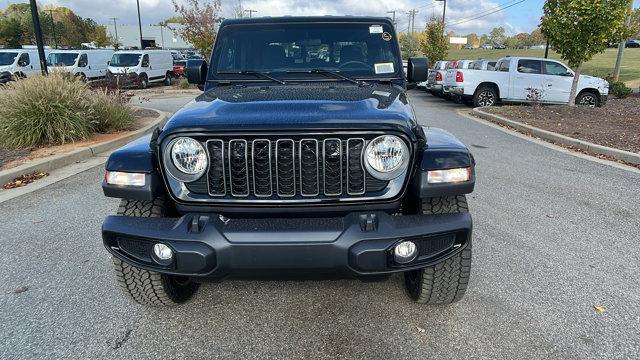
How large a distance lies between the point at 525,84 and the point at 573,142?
21.7 feet

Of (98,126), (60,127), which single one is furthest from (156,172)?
Result: (98,126)

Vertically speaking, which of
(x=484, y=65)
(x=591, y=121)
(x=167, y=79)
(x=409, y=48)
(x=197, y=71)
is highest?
(x=409, y=48)

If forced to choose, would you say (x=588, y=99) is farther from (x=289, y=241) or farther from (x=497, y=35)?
(x=497, y=35)

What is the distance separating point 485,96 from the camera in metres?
15.1

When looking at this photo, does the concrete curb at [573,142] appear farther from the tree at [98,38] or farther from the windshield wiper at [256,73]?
the tree at [98,38]

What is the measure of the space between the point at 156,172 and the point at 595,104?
1546cm

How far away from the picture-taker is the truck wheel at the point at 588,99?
14273 mm

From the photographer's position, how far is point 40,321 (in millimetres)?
2809

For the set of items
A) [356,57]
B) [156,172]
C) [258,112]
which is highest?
[356,57]

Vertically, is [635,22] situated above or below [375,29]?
above

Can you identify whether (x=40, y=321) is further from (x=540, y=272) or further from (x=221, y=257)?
(x=540, y=272)

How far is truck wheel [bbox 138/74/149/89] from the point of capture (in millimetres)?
22969

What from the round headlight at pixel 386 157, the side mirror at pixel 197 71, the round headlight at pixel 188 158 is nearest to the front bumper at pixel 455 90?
the side mirror at pixel 197 71

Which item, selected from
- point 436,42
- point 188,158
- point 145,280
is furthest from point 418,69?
point 436,42
